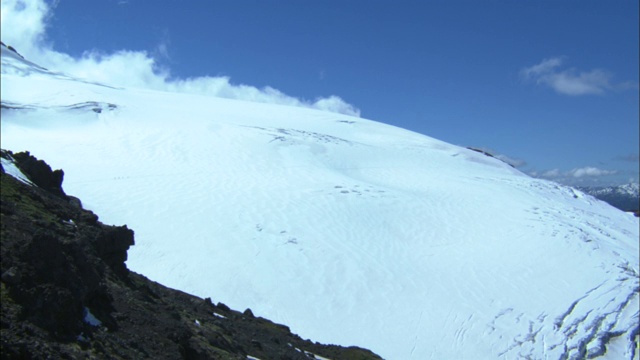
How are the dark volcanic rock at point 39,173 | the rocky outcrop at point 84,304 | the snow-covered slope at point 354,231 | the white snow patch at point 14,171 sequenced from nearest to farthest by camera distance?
the rocky outcrop at point 84,304
the white snow patch at point 14,171
the dark volcanic rock at point 39,173
the snow-covered slope at point 354,231

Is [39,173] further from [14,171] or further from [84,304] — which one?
[84,304]

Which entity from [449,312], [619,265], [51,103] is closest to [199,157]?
[51,103]

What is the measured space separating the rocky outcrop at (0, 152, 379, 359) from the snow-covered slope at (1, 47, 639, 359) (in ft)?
16.8

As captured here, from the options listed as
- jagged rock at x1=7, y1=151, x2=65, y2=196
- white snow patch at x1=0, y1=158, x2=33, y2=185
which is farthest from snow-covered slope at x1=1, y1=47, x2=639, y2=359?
white snow patch at x1=0, y1=158, x2=33, y2=185

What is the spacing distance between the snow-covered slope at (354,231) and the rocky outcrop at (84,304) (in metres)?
5.11

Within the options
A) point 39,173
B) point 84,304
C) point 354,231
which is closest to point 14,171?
point 39,173

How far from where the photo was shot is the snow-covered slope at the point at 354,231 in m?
19.5

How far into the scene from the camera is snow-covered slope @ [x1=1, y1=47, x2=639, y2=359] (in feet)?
64.1

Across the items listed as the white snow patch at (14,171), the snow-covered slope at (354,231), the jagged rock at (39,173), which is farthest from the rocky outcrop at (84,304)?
the snow-covered slope at (354,231)

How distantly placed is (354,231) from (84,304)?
59.3 feet

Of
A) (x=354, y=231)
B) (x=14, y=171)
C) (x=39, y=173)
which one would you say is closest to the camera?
(x=14, y=171)

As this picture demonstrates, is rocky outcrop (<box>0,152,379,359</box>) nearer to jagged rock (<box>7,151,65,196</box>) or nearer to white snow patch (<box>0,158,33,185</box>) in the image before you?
jagged rock (<box>7,151,65,196</box>)

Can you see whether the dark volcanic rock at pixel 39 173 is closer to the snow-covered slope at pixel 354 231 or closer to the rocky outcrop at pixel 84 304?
the rocky outcrop at pixel 84 304

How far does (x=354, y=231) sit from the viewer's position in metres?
26.0
